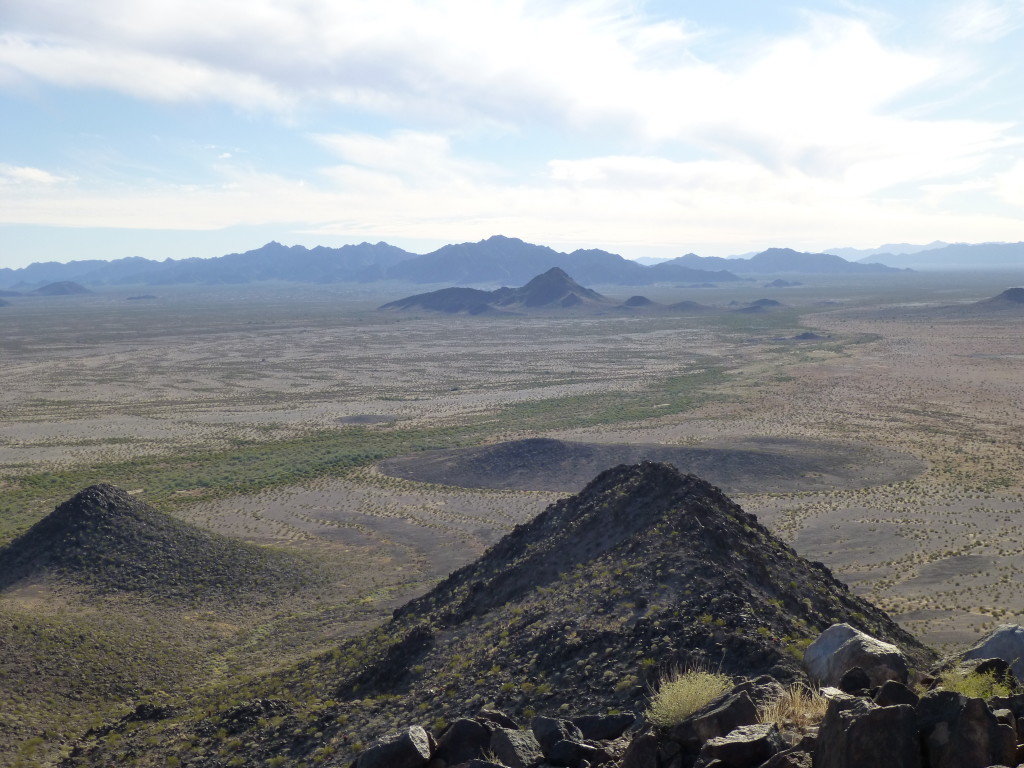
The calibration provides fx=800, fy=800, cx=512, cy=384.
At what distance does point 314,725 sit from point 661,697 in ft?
25.7

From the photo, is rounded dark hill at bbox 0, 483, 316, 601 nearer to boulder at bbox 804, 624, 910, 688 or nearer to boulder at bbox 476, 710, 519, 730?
boulder at bbox 476, 710, 519, 730

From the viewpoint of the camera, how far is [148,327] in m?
150

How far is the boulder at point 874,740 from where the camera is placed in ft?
22.2

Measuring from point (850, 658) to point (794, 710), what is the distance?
5.47 feet

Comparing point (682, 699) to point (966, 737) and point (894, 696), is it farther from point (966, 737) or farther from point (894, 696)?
point (966, 737)

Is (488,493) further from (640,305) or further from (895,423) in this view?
(640,305)

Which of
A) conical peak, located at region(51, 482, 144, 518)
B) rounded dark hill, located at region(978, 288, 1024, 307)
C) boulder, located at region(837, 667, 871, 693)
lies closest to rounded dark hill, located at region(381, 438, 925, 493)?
conical peak, located at region(51, 482, 144, 518)

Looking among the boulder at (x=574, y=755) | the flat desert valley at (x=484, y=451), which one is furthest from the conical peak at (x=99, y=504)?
the boulder at (x=574, y=755)

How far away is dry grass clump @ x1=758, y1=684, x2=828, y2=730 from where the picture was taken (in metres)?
8.35

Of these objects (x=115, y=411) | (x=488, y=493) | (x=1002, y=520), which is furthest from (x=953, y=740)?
(x=115, y=411)

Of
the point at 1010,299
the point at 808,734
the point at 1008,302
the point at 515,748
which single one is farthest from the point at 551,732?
the point at 1010,299

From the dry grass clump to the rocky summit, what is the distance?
A: 199 centimetres

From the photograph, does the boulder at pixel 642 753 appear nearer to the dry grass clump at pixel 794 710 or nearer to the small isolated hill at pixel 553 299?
the dry grass clump at pixel 794 710

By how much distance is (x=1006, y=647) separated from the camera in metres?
10.6
